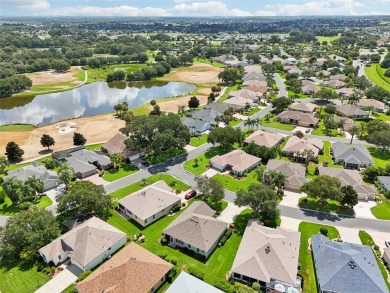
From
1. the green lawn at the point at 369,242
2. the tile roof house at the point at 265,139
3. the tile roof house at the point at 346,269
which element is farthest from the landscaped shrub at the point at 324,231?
the tile roof house at the point at 265,139

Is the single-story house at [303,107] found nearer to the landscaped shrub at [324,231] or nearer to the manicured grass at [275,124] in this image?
the manicured grass at [275,124]

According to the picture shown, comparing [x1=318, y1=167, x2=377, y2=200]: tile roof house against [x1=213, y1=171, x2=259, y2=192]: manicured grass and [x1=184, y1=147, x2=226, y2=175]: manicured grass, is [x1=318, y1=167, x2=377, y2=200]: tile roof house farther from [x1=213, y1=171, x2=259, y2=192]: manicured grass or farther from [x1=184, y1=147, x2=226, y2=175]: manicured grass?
[x1=184, y1=147, x2=226, y2=175]: manicured grass

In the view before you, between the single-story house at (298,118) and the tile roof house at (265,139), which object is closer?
the tile roof house at (265,139)

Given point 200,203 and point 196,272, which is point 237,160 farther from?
point 196,272

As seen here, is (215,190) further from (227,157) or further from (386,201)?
(386,201)

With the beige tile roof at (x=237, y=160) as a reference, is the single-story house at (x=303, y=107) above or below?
above

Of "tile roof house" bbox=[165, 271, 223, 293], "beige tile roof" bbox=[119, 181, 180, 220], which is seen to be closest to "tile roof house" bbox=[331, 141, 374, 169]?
"beige tile roof" bbox=[119, 181, 180, 220]

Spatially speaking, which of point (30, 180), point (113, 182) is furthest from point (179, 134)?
point (30, 180)
